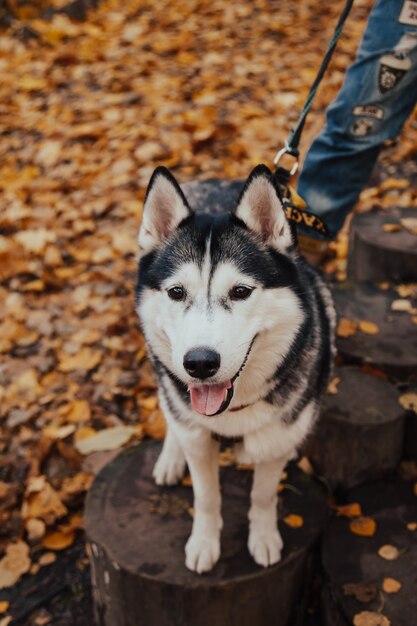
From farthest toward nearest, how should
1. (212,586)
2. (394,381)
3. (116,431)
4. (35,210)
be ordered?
1. (35,210)
2. (116,431)
3. (394,381)
4. (212,586)

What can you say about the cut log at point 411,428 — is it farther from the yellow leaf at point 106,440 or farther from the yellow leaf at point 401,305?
the yellow leaf at point 106,440

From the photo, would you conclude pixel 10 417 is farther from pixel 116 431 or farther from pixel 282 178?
pixel 282 178

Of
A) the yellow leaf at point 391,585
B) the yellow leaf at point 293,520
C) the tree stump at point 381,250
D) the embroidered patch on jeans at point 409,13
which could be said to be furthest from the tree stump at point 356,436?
the embroidered patch on jeans at point 409,13

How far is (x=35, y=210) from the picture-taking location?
471 centimetres

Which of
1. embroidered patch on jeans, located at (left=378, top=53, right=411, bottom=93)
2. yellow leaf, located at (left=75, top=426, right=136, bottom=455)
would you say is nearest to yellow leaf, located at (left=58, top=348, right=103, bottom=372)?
yellow leaf, located at (left=75, top=426, right=136, bottom=455)

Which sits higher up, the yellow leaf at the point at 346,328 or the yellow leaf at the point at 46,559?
the yellow leaf at the point at 346,328

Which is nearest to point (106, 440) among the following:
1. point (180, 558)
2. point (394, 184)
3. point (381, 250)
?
point (180, 558)

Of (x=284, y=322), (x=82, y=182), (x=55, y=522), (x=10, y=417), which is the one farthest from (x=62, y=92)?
(x=284, y=322)

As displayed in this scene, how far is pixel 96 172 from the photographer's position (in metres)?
5.07

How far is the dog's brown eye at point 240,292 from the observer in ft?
5.95

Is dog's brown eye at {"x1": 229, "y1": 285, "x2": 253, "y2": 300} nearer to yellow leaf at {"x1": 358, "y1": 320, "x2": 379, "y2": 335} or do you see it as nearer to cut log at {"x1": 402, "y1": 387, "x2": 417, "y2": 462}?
cut log at {"x1": 402, "y1": 387, "x2": 417, "y2": 462}

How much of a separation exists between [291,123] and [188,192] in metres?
3.09

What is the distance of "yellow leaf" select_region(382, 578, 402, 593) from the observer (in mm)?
2152

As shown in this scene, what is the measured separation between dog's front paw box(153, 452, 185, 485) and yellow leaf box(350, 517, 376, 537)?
74 cm
